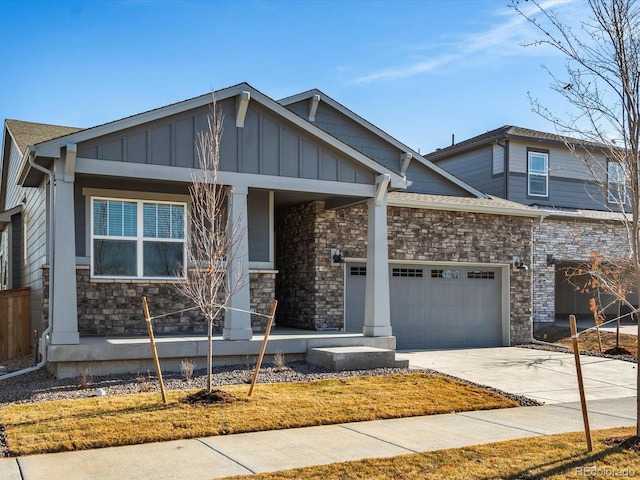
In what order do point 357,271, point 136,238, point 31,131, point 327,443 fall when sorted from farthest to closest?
point 31,131
point 357,271
point 136,238
point 327,443

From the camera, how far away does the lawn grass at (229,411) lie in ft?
24.6

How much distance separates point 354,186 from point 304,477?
8.37 m

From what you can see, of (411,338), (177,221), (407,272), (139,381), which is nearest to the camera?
(139,381)

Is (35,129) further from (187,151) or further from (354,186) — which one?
(354,186)

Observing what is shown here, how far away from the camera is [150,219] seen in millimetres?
14273

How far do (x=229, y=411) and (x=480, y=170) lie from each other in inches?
671

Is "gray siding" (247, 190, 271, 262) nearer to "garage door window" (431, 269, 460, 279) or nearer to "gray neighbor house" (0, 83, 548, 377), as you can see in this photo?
"gray neighbor house" (0, 83, 548, 377)

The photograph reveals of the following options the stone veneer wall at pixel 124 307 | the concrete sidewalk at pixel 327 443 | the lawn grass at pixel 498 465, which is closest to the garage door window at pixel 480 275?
the concrete sidewalk at pixel 327 443

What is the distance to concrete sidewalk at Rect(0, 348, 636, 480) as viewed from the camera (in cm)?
642

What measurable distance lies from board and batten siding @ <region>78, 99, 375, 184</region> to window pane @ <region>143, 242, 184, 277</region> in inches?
105

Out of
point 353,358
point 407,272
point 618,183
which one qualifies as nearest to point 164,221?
point 353,358

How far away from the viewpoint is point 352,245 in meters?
16.6

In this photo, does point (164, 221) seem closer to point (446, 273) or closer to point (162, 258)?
point (162, 258)

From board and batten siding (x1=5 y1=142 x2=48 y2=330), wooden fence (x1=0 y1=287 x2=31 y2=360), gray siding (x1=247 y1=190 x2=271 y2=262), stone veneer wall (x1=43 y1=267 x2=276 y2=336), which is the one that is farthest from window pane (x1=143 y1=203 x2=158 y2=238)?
wooden fence (x1=0 y1=287 x2=31 y2=360)
